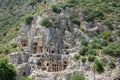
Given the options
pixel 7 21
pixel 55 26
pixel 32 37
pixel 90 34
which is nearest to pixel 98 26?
pixel 90 34

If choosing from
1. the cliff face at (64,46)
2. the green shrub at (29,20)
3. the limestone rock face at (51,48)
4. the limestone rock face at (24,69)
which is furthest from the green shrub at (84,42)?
the green shrub at (29,20)

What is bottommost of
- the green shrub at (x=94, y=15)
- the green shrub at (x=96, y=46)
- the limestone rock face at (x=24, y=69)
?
the limestone rock face at (x=24, y=69)

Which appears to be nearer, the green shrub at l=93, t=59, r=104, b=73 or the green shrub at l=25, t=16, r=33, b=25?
the green shrub at l=93, t=59, r=104, b=73

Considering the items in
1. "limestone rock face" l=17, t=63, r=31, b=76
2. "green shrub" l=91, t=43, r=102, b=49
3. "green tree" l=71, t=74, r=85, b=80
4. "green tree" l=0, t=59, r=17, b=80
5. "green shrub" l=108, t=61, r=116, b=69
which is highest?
"green tree" l=0, t=59, r=17, b=80

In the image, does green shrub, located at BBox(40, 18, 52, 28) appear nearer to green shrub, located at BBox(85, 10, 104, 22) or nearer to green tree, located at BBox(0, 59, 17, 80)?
green shrub, located at BBox(85, 10, 104, 22)

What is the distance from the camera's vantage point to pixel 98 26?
105 m

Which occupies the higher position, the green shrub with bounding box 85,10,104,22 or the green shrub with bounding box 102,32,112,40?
the green shrub with bounding box 85,10,104,22

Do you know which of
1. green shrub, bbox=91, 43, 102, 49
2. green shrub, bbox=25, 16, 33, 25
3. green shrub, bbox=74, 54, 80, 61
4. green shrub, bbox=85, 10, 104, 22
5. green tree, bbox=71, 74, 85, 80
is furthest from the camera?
green shrub, bbox=85, 10, 104, 22

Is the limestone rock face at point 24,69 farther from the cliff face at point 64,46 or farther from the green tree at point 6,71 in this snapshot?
the green tree at point 6,71

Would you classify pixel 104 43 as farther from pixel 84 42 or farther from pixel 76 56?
pixel 76 56

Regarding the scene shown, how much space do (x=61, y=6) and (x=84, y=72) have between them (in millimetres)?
28417

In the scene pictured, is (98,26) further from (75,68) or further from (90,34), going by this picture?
(75,68)

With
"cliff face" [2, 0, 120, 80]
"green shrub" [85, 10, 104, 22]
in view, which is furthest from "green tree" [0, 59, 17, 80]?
"green shrub" [85, 10, 104, 22]

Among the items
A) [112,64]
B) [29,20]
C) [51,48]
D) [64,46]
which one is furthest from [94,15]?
[112,64]
